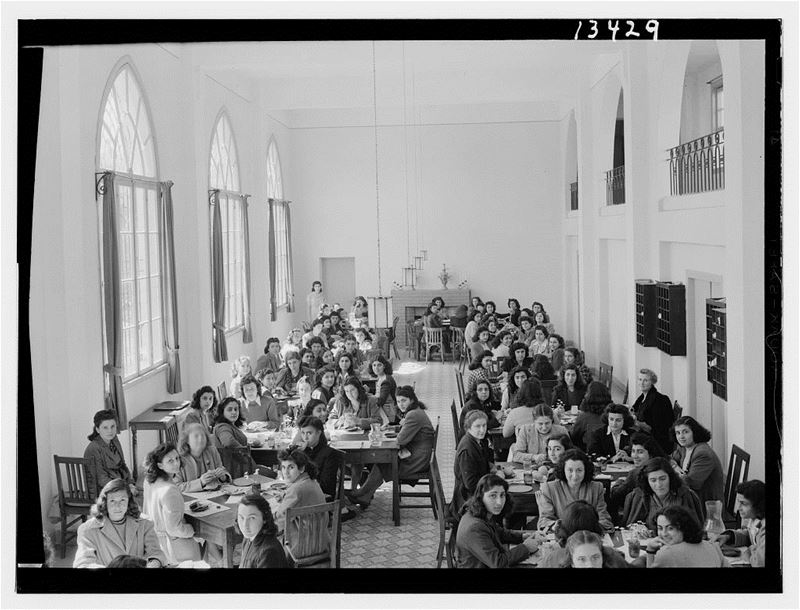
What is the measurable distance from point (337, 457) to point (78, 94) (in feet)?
14.2

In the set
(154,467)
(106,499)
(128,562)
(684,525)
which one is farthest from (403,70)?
(684,525)

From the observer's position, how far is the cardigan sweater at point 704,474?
8586 millimetres

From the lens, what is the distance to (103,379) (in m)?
10.6

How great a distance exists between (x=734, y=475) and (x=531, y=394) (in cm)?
223

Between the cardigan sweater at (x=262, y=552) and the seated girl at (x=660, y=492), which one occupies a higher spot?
the seated girl at (x=660, y=492)

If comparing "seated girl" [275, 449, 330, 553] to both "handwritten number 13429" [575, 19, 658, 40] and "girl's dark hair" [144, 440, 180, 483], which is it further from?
"handwritten number 13429" [575, 19, 658, 40]

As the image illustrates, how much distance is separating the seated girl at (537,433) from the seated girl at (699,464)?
45.7 inches

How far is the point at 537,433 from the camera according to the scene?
9.66 meters

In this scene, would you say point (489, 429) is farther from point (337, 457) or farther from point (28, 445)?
point (28, 445)

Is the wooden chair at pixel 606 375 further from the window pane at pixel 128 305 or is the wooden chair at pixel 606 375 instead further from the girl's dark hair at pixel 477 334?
the window pane at pixel 128 305

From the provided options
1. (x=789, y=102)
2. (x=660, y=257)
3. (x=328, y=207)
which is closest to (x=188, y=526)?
(x=789, y=102)

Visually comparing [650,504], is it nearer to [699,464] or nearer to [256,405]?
[699,464]

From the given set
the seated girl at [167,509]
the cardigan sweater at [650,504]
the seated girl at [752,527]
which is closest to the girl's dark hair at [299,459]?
the seated girl at [167,509]

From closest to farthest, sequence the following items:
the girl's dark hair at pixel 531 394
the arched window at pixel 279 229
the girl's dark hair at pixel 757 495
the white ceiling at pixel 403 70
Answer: the girl's dark hair at pixel 757 495 < the girl's dark hair at pixel 531 394 < the white ceiling at pixel 403 70 < the arched window at pixel 279 229
